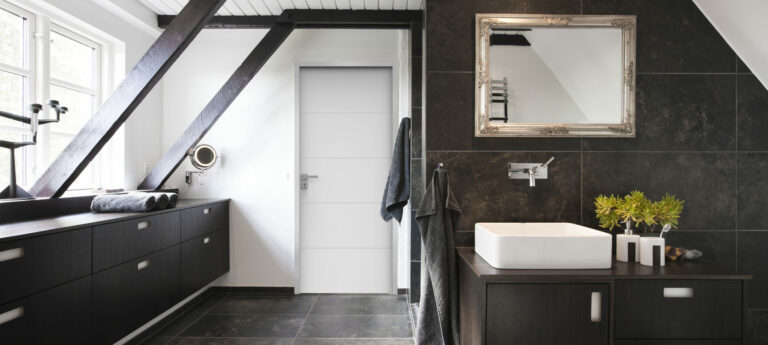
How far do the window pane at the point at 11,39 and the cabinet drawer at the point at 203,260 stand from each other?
1.39 m

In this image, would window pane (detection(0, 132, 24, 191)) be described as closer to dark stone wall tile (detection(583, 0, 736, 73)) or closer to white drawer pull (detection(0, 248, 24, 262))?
white drawer pull (detection(0, 248, 24, 262))

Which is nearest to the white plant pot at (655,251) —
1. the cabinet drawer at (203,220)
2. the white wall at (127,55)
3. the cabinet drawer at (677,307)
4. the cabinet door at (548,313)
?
the cabinet drawer at (677,307)

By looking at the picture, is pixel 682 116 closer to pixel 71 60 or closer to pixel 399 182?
pixel 399 182

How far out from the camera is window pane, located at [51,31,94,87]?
2326 mm

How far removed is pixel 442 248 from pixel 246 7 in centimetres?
231

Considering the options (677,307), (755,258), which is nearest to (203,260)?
(677,307)

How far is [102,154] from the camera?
271cm

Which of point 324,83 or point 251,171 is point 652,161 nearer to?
point 324,83

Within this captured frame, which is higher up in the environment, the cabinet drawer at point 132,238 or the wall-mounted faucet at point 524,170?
the wall-mounted faucet at point 524,170

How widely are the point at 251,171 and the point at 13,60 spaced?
1573 millimetres

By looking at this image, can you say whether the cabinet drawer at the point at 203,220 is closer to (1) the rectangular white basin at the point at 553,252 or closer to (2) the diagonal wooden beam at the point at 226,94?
(2) the diagonal wooden beam at the point at 226,94

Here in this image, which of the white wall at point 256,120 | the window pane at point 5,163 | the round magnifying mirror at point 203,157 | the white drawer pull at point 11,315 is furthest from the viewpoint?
the white wall at point 256,120

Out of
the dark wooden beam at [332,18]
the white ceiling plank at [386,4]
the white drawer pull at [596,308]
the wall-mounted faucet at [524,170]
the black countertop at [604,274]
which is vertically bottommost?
the white drawer pull at [596,308]

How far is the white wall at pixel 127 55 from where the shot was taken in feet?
7.52
